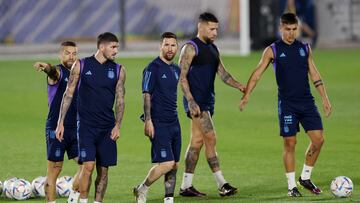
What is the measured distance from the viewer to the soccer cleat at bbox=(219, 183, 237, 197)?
13359 millimetres

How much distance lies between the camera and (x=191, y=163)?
45.1ft

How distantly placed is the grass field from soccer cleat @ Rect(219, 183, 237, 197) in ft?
0.32

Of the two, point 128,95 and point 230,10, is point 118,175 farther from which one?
point 230,10

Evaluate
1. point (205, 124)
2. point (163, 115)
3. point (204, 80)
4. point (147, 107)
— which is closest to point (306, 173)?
point (205, 124)

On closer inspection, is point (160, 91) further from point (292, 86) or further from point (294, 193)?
point (294, 193)

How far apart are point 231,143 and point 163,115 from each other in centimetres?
651

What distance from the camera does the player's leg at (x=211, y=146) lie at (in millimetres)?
13398

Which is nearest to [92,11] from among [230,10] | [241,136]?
[230,10]

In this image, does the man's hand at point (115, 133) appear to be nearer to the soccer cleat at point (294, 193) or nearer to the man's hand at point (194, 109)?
the man's hand at point (194, 109)

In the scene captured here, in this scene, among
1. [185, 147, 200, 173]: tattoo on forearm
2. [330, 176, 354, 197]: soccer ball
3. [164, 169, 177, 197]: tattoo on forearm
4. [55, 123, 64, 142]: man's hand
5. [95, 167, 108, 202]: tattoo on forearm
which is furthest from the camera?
[185, 147, 200, 173]: tattoo on forearm

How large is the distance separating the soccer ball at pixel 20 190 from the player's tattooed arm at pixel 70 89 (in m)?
1.79

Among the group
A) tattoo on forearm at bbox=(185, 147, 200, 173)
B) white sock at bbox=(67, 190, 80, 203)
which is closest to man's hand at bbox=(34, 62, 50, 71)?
white sock at bbox=(67, 190, 80, 203)

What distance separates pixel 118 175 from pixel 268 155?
3098 millimetres

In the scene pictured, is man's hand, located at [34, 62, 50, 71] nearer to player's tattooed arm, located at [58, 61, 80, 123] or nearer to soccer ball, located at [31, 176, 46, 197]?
player's tattooed arm, located at [58, 61, 80, 123]
